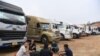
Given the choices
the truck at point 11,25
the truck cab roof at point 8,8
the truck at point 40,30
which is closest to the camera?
the truck at point 11,25

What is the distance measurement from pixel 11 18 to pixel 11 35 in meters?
0.93

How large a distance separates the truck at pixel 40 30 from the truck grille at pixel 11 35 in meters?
7.06

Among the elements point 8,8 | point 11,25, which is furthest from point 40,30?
point 11,25

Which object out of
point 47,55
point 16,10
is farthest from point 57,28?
point 47,55

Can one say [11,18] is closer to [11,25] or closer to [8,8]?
[11,25]

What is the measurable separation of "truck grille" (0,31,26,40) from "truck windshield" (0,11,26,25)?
534 millimetres

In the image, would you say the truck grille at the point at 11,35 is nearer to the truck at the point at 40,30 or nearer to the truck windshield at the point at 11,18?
the truck windshield at the point at 11,18

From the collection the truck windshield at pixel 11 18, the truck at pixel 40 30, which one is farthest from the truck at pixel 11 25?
the truck at pixel 40 30

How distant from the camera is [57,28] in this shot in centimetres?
2317

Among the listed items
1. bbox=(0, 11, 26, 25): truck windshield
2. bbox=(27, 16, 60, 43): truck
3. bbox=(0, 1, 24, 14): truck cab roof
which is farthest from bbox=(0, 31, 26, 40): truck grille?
bbox=(27, 16, 60, 43): truck

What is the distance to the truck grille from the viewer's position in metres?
11.4

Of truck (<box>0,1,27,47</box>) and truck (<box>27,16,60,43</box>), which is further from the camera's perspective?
truck (<box>27,16,60,43</box>)

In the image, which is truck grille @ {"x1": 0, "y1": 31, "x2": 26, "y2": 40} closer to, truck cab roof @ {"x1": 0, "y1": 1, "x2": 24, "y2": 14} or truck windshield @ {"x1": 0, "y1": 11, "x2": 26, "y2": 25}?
truck windshield @ {"x1": 0, "y1": 11, "x2": 26, "y2": 25}

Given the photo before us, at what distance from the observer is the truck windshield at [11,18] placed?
1141cm
